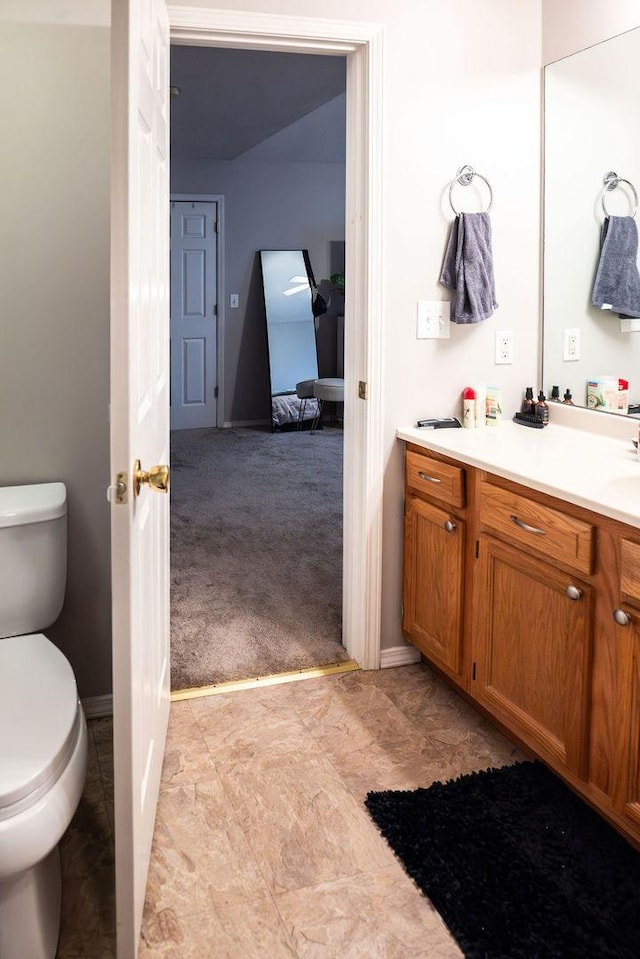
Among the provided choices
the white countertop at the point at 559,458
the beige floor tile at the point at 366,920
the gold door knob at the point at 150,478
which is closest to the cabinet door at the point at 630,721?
the white countertop at the point at 559,458

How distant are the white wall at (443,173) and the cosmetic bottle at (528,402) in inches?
2.6

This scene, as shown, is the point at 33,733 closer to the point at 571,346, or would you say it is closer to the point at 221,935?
the point at 221,935

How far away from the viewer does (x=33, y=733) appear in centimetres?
163

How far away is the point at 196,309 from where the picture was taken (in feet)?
26.2

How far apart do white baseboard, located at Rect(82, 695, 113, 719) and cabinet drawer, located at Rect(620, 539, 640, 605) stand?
5.15 ft

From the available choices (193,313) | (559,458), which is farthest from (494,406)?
A: (193,313)

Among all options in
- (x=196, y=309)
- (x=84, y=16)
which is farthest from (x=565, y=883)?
(x=196, y=309)

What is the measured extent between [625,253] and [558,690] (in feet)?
4.24

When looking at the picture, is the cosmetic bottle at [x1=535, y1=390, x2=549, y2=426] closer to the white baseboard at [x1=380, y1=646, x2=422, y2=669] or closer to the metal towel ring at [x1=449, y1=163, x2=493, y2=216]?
the metal towel ring at [x1=449, y1=163, x2=493, y2=216]

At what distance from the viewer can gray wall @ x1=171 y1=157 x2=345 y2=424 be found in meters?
7.94

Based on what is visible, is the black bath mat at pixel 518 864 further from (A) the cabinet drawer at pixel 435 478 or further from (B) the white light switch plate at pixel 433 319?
(B) the white light switch plate at pixel 433 319

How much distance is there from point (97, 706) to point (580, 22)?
8.36ft

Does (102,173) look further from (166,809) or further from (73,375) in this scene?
(166,809)

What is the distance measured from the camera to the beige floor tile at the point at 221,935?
1671mm
